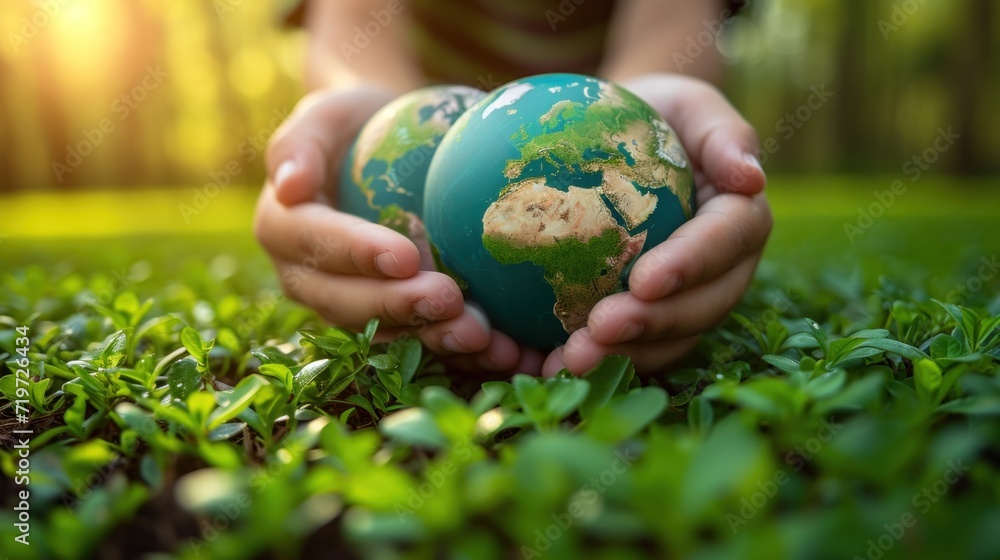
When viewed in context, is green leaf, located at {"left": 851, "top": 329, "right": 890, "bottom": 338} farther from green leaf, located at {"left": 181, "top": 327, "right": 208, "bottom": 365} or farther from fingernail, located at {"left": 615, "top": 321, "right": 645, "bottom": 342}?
A: green leaf, located at {"left": 181, "top": 327, "right": 208, "bottom": 365}

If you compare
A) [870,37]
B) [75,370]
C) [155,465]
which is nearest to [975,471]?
[155,465]

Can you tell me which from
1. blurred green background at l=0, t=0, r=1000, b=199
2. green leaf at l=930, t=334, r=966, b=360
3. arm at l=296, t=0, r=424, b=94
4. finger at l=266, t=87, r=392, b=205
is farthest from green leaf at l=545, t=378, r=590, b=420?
blurred green background at l=0, t=0, r=1000, b=199

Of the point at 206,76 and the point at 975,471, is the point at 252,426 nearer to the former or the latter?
the point at 975,471

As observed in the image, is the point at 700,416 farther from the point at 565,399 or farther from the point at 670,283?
the point at 670,283

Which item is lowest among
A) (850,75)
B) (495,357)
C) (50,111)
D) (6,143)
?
(6,143)

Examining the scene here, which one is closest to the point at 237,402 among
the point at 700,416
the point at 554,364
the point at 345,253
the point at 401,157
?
the point at 345,253

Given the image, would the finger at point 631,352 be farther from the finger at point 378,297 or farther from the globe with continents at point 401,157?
the globe with continents at point 401,157
